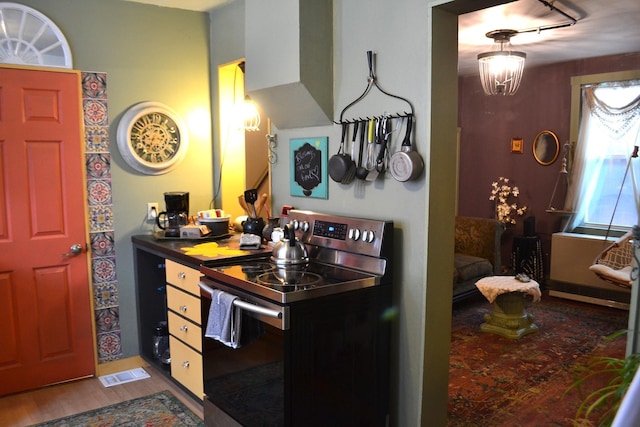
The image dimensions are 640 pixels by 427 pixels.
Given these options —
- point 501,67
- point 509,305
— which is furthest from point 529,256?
point 501,67

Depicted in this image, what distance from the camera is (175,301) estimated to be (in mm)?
2926

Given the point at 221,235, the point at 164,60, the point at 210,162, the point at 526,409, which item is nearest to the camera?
the point at 526,409

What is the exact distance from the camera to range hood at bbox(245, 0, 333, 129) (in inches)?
97.2

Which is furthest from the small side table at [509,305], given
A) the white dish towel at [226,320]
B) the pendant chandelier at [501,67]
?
the white dish towel at [226,320]

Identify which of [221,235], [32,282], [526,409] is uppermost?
[221,235]

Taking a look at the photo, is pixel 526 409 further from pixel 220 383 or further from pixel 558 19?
pixel 558 19

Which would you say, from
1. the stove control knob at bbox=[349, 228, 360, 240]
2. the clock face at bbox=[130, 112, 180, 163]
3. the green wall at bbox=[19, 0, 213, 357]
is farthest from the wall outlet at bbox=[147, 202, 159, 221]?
the stove control knob at bbox=[349, 228, 360, 240]

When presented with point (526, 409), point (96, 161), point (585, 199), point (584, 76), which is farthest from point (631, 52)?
point (96, 161)

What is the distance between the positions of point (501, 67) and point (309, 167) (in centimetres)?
217

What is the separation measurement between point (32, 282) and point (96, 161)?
32.7 inches

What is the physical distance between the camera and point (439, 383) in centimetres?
231

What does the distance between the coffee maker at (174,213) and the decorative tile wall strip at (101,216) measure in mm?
338

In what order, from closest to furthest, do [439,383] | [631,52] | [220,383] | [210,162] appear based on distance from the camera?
[439,383]
[220,383]
[210,162]
[631,52]

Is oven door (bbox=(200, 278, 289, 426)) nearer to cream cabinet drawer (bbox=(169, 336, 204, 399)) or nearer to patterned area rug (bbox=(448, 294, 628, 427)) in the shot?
cream cabinet drawer (bbox=(169, 336, 204, 399))
